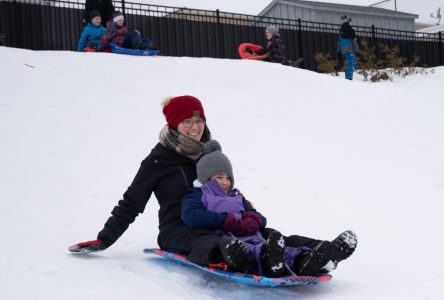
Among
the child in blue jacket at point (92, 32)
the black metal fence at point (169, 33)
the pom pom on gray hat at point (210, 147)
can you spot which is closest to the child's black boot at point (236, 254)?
the pom pom on gray hat at point (210, 147)

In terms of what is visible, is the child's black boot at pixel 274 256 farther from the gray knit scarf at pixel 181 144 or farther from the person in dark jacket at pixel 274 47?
the person in dark jacket at pixel 274 47

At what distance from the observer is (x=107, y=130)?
7195 mm

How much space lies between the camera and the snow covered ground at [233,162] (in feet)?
11.2

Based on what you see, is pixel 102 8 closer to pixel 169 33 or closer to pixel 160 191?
pixel 169 33

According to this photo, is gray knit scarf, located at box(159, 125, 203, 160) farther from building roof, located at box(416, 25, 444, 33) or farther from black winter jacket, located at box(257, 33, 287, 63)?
building roof, located at box(416, 25, 444, 33)

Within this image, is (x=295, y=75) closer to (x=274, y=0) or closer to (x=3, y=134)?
(x=3, y=134)

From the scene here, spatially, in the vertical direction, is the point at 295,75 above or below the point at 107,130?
above

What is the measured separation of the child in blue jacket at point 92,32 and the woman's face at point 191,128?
7939mm

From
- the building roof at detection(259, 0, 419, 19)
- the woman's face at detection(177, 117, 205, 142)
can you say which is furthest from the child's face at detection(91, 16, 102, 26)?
the building roof at detection(259, 0, 419, 19)

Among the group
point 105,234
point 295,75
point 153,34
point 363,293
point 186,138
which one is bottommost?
point 363,293

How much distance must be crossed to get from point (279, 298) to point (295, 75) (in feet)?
27.5

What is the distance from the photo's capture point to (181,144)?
3.82m

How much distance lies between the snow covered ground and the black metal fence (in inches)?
111

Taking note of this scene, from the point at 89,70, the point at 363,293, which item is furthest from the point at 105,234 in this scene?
the point at 89,70
